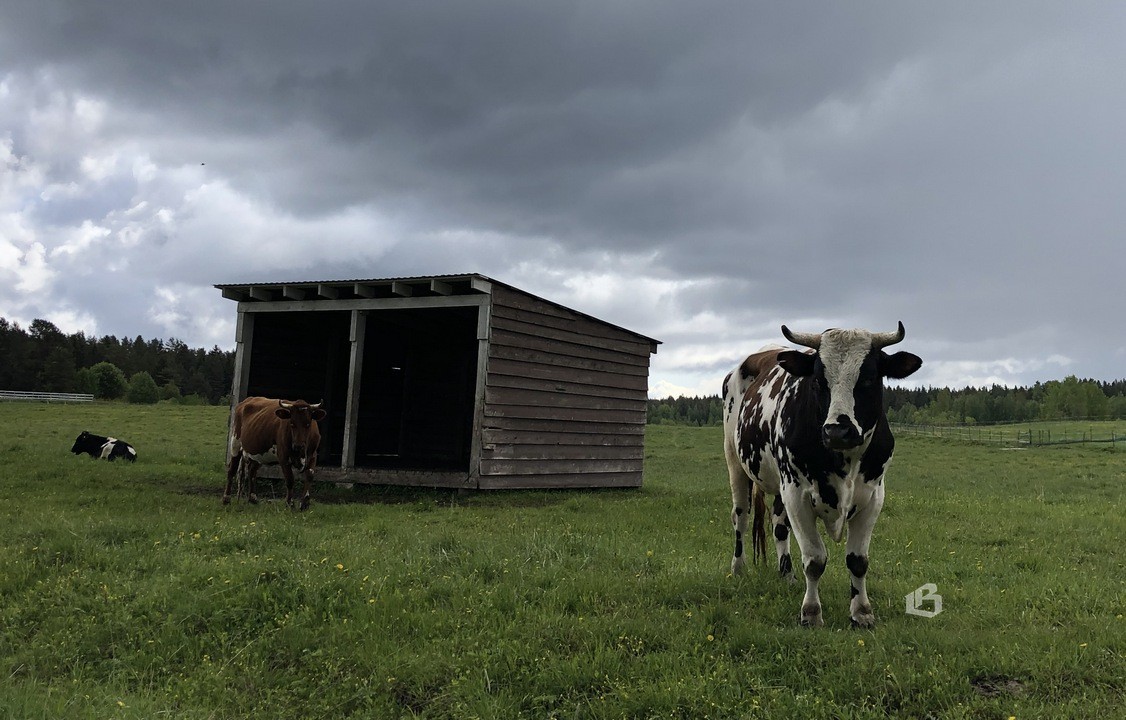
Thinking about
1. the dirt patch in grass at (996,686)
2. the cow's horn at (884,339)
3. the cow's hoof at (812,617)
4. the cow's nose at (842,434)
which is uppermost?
the cow's horn at (884,339)

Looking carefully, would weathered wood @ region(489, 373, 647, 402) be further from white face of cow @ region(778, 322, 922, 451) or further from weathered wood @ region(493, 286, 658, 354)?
white face of cow @ region(778, 322, 922, 451)

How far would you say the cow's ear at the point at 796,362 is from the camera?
19.1ft

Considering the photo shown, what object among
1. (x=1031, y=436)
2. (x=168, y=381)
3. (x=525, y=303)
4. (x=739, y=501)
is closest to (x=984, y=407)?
(x=1031, y=436)

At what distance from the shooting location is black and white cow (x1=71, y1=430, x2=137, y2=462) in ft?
66.3

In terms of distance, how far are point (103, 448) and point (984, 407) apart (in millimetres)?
131052

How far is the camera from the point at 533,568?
24.2 feet

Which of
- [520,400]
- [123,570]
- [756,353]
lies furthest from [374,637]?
[520,400]

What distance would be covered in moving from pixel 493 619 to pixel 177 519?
7.04 m

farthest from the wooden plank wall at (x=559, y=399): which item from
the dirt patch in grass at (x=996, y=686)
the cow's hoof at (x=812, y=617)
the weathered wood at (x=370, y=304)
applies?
the dirt patch in grass at (x=996, y=686)

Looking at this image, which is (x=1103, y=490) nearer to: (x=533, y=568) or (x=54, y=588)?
(x=533, y=568)

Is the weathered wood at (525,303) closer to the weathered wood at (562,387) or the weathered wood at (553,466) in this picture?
the weathered wood at (562,387)

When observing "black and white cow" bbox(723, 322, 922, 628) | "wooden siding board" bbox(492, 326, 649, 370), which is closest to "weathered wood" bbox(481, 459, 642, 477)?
"wooden siding board" bbox(492, 326, 649, 370)

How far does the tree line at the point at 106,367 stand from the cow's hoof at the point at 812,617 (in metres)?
77.5

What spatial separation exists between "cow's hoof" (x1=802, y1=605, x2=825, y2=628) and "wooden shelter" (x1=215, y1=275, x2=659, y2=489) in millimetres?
9624
